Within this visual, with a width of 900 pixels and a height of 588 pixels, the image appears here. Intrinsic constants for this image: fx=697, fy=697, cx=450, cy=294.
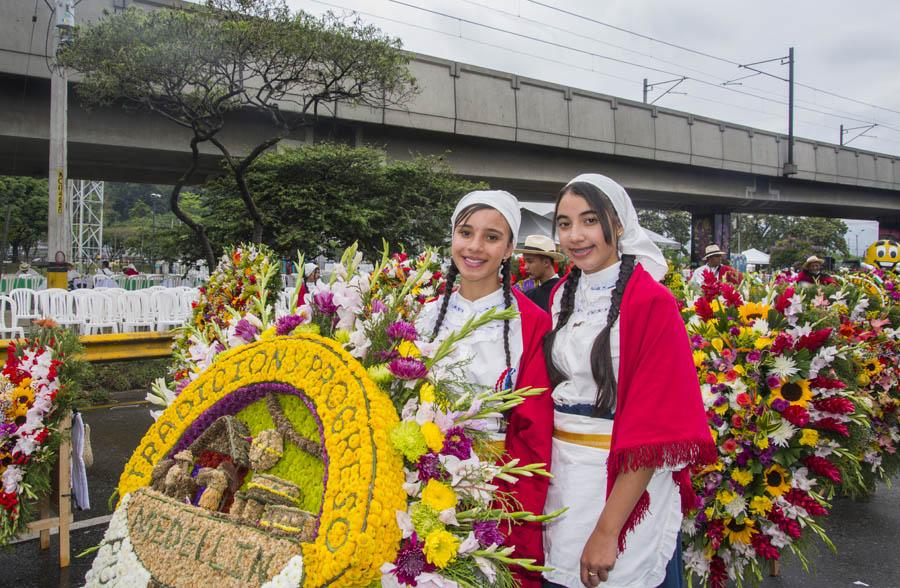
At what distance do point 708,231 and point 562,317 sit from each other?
1317 inches

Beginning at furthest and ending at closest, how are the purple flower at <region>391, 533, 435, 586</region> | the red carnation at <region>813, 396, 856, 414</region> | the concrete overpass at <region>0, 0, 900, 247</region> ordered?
1. the concrete overpass at <region>0, 0, 900, 247</region>
2. the red carnation at <region>813, 396, 856, 414</region>
3. the purple flower at <region>391, 533, 435, 586</region>

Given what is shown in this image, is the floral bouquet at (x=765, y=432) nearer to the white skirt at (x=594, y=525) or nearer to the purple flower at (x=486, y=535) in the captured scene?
the white skirt at (x=594, y=525)

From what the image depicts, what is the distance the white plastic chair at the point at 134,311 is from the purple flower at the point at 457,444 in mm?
11296

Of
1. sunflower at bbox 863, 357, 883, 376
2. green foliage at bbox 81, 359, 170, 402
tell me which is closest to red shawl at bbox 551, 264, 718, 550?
sunflower at bbox 863, 357, 883, 376

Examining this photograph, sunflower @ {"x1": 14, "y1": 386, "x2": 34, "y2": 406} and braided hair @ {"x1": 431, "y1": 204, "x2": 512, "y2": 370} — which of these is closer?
braided hair @ {"x1": 431, "y1": 204, "x2": 512, "y2": 370}

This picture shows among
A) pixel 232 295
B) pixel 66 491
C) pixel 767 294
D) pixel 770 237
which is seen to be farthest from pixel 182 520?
pixel 770 237

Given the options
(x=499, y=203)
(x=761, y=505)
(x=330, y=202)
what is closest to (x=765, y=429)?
(x=761, y=505)

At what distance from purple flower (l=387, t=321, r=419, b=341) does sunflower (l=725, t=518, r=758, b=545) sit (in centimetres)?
239

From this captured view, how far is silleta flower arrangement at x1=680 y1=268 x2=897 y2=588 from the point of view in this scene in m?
3.48

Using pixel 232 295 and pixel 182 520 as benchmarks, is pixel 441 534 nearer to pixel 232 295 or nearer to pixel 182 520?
pixel 182 520

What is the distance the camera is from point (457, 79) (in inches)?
747

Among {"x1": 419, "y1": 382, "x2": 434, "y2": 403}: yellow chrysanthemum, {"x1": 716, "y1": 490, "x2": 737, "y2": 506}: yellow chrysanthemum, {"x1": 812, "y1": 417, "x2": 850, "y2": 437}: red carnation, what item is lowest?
{"x1": 716, "y1": 490, "x2": 737, "y2": 506}: yellow chrysanthemum

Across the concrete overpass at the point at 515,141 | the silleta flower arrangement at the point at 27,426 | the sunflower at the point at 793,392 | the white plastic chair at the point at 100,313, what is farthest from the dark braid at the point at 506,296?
the concrete overpass at the point at 515,141

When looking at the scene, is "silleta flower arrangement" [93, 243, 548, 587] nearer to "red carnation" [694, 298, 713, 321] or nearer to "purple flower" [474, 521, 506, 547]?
"purple flower" [474, 521, 506, 547]
